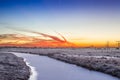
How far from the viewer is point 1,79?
30.0 metres

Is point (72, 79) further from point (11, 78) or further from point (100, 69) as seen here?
point (100, 69)

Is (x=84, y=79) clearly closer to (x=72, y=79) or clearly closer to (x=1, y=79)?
(x=72, y=79)

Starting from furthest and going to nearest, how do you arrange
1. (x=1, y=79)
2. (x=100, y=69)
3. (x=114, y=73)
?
1. (x=100, y=69)
2. (x=114, y=73)
3. (x=1, y=79)

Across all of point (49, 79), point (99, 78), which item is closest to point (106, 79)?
point (99, 78)

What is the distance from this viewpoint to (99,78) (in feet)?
109

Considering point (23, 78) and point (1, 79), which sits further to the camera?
point (23, 78)

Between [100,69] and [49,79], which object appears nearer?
[49,79]

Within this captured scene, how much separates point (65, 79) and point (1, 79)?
760 cm

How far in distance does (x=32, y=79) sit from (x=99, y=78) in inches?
314

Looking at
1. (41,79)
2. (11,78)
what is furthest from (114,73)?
(11,78)

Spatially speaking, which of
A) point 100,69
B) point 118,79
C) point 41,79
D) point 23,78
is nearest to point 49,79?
point 41,79

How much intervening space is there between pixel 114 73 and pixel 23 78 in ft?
41.9

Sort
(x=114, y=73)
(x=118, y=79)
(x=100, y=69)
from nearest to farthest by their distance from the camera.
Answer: (x=118, y=79) < (x=114, y=73) < (x=100, y=69)

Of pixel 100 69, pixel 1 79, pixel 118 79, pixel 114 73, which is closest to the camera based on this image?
pixel 1 79
